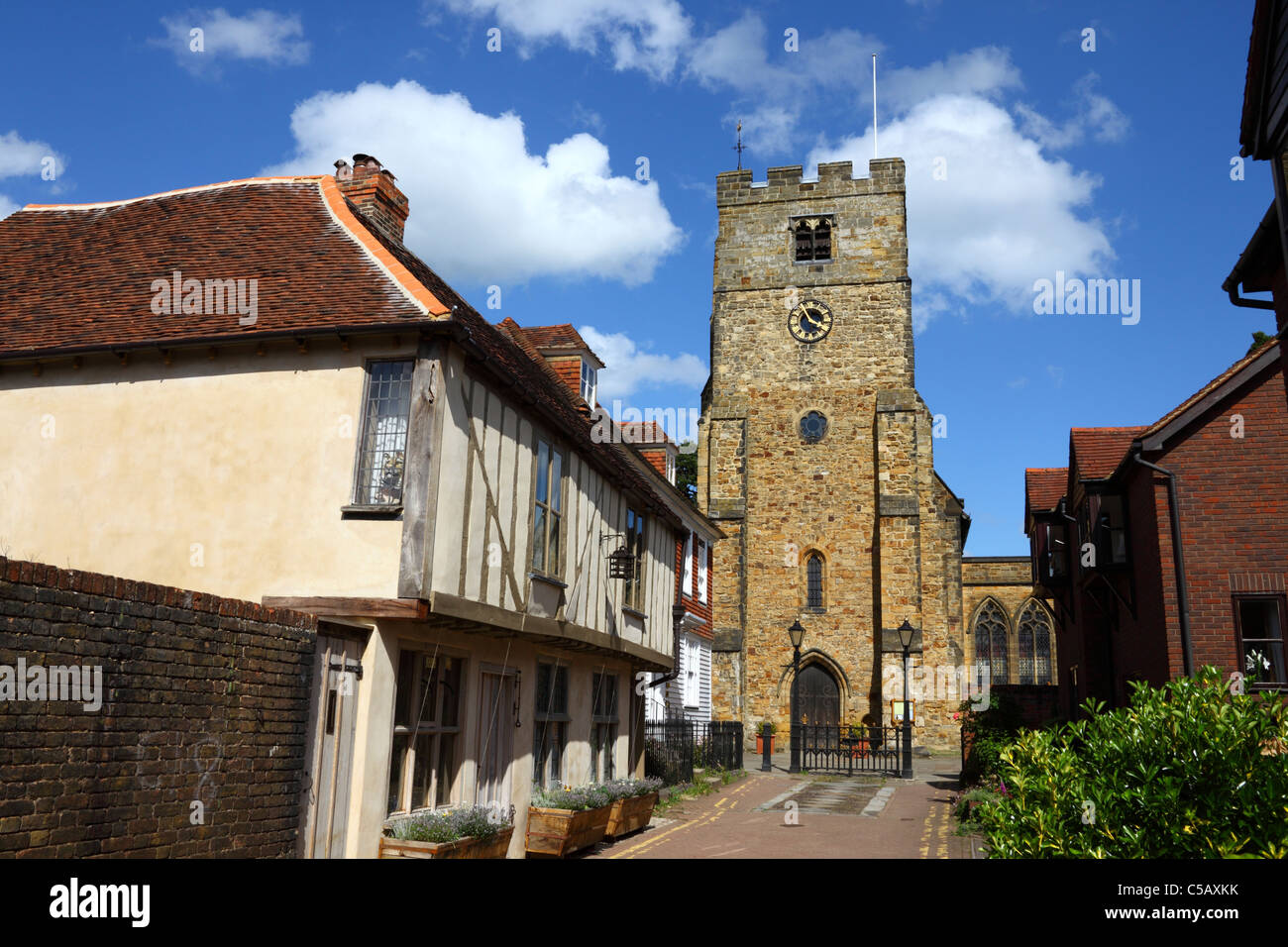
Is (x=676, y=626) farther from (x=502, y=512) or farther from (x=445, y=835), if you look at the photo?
(x=445, y=835)

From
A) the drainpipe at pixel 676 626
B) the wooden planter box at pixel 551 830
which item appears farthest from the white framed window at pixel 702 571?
the wooden planter box at pixel 551 830

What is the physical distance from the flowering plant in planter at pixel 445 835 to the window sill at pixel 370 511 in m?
2.88

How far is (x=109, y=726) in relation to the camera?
234 inches

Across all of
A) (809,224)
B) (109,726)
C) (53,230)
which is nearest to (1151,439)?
(109,726)

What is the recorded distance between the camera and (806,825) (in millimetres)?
14992

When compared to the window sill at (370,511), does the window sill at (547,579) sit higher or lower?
lower

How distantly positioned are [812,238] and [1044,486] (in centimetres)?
1700

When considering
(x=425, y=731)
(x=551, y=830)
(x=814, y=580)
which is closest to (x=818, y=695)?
(x=814, y=580)

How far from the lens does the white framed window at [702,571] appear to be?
27.8m

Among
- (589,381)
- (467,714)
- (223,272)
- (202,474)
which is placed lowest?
(467,714)

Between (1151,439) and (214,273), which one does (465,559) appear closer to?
(214,273)

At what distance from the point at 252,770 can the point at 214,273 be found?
620 centimetres

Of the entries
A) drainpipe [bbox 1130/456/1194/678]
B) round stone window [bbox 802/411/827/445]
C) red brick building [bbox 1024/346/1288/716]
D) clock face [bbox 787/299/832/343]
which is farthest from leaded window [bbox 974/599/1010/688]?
drainpipe [bbox 1130/456/1194/678]

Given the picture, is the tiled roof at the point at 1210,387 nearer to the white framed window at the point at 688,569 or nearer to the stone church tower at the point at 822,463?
the white framed window at the point at 688,569
